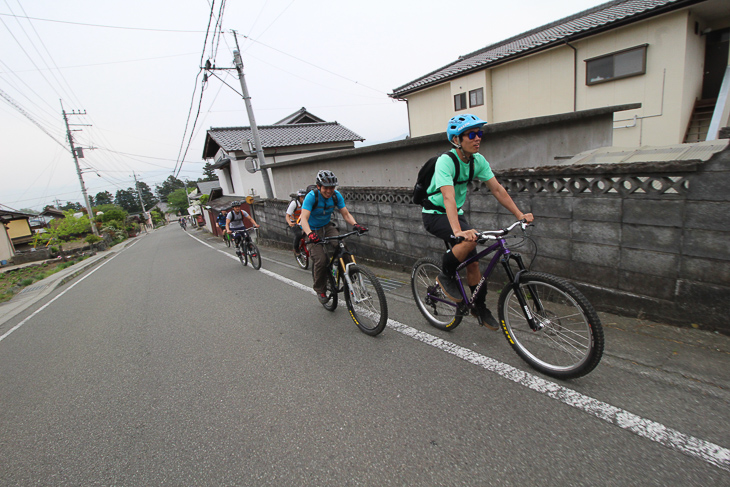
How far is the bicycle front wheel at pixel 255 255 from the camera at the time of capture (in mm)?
8263

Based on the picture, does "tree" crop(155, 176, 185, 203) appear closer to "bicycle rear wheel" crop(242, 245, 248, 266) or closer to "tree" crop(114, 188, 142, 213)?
"tree" crop(114, 188, 142, 213)

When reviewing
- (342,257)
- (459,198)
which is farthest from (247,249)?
(459,198)

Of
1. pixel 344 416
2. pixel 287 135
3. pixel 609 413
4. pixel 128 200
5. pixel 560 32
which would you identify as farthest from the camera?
pixel 128 200

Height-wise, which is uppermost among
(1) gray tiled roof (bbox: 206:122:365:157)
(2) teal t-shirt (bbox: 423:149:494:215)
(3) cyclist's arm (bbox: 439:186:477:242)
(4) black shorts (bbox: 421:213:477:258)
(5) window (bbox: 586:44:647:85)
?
(1) gray tiled roof (bbox: 206:122:365:157)

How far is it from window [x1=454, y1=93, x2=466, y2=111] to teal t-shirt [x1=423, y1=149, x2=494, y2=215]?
11919 millimetres

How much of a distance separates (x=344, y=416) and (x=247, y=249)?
23.1 feet

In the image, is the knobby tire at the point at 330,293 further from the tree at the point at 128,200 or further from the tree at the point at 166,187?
the tree at the point at 166,187

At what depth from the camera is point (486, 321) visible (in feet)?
10.5

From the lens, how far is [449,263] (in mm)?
3258

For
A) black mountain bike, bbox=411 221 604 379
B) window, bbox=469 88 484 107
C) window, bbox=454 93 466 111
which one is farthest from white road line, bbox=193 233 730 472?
window, bbox=454 93 466 111

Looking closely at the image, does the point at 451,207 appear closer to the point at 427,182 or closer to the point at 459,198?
the point at 459,198

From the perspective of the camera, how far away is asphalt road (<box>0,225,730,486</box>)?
1.93 meters

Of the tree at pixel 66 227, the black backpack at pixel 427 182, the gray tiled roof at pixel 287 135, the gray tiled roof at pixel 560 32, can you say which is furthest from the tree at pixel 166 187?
the black backpack at pixel 427 182

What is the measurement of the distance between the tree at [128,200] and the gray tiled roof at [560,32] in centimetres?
10522
